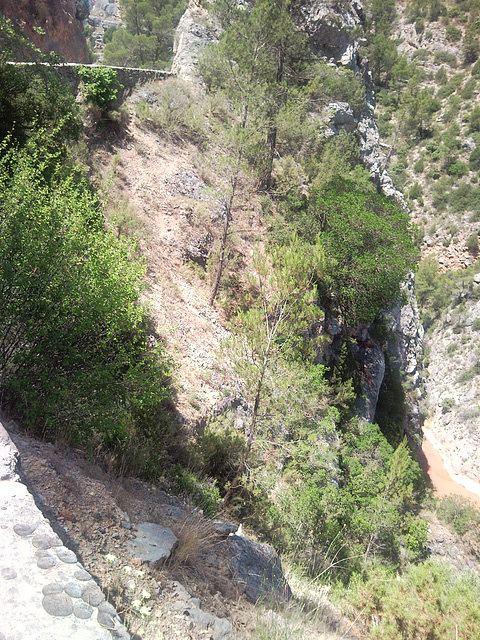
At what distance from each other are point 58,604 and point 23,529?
0.61 metres

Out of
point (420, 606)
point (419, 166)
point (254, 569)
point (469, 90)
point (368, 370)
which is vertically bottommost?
point (420, 606)

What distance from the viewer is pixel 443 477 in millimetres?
25516

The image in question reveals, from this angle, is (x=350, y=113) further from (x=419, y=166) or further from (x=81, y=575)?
(x=81, y=575)

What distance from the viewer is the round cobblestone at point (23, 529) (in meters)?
2.47

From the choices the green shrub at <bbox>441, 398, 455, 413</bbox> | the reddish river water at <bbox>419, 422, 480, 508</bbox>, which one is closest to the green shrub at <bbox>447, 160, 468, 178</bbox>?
the green shrub at <bbox>441, 398, 455, 413</bbox>

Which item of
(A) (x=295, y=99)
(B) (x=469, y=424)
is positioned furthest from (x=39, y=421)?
(B) (x=469, y=424)

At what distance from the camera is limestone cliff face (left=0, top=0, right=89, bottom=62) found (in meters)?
19.1

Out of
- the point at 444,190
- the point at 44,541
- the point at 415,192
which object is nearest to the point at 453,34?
the point at 444,190

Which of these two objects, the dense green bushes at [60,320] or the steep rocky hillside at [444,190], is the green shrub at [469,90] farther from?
the dense green bushes at [60,320]

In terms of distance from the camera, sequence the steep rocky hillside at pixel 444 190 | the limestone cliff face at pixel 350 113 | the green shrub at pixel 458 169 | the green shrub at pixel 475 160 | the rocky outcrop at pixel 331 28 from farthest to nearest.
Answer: the green shrub at pixel 458 169, the green shrub at pixel 475 160, the steep rocky hillside at pixel 444 190, the rocky outcrop at pixel 331 28, the limestone cliff face at pixel 350 113

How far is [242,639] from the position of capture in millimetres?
3186

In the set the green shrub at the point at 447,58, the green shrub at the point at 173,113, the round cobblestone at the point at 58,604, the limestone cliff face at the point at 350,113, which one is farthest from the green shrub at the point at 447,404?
the green shrub at the point at 447,58

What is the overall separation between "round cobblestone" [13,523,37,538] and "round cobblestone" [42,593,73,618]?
19.8 inches

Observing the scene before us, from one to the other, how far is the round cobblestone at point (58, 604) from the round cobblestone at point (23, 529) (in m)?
0.50
